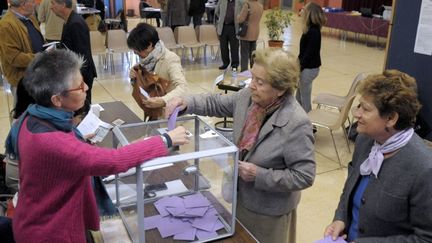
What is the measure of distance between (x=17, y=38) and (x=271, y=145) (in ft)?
11.0

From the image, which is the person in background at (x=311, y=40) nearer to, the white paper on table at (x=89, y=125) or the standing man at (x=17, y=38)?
the white paper on table at (x=89, y=125)

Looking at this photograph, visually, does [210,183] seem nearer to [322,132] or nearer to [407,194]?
[407,194]

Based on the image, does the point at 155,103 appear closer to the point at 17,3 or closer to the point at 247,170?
the point at 247,170

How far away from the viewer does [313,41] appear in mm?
5258

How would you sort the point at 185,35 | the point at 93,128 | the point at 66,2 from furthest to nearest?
the point at 185,35 → the point at 66,2 → the point at 93,128

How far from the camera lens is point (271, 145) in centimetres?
208

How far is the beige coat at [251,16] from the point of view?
309 inches

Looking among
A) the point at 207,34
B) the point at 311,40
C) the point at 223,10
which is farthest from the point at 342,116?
the point at 207,34

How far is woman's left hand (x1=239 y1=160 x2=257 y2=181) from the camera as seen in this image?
205 cm

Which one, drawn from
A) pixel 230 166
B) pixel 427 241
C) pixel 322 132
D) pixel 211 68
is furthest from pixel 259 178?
pixel 211 68

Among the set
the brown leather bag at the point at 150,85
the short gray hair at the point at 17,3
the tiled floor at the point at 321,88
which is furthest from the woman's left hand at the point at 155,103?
the short gray hair at the point at 17,3

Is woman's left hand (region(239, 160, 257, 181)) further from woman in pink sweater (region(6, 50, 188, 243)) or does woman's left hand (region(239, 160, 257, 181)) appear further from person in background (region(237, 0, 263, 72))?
person in background (region(237, 0, 263, 72))

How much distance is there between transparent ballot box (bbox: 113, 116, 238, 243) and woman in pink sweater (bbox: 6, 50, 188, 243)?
14 cm

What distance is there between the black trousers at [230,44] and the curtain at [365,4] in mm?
8799
